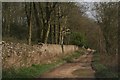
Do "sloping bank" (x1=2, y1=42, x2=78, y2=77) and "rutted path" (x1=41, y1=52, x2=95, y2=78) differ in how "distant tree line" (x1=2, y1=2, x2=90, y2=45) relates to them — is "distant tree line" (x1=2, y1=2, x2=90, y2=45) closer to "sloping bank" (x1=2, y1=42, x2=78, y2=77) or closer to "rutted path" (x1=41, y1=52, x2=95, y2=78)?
"sloping bank" (x1=2, y1=42, x2=78, y2=77)

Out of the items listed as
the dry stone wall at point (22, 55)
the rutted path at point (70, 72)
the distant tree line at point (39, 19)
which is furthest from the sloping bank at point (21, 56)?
the distant tree line at point (39, 19)

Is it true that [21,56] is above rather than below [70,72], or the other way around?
above

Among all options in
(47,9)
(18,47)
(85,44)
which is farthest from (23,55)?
(85,44)

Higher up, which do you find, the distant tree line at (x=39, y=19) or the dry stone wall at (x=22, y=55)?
the distant tree line at (x=39, y=19)

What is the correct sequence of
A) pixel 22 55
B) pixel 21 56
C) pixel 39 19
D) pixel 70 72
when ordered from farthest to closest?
pixel 39 19 < pixel 70 72 < pixel 22 55 < pixel 21 56

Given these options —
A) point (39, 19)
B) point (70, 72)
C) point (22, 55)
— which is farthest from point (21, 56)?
point (39, 19)

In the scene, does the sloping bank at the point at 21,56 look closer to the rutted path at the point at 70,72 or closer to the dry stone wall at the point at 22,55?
the dry stone wall at the point at 22,55


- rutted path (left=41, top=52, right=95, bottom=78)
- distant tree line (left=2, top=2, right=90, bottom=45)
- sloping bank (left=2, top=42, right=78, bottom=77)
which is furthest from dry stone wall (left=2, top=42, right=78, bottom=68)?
rutted path (left=41, top=52, right=95, bottom=78)

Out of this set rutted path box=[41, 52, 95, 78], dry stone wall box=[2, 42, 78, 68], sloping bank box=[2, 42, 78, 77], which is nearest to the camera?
sloping bank box=[2, 42, 78, 77]

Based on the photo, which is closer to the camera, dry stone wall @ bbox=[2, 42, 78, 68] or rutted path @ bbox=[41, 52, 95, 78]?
dry stone wall @ bbox=[2, 42, 78, 68]

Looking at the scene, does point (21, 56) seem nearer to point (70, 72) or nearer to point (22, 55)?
point (22, 55)

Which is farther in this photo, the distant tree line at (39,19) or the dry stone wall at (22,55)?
the distant tree line at (39,19)

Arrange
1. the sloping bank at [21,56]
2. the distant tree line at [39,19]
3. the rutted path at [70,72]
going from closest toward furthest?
the sloping bank at [21,56], the rutted path at [70,72], the distant tree line at [39,19]

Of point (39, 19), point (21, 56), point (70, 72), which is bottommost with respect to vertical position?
point (70, 72)
